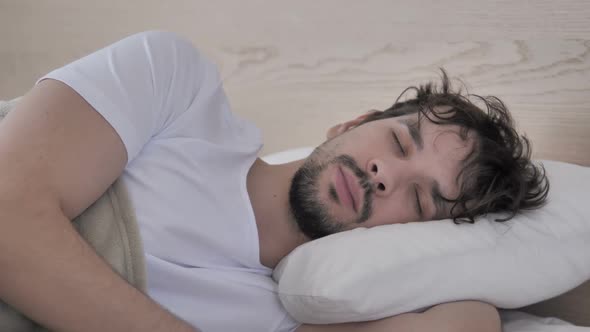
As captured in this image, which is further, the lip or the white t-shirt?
the lip

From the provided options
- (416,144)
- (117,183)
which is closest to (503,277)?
(416,144)

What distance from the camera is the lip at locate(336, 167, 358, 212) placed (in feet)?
3.62

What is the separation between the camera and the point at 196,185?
106 cm

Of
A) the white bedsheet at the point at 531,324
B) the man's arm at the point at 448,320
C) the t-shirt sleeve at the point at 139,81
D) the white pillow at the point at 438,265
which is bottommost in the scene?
the white bedsheet at the point at 531,324

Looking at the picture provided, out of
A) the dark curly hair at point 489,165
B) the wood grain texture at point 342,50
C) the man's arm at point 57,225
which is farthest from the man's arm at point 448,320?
the wood grain texture at point 342,50

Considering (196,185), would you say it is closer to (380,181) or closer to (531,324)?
(380,181)

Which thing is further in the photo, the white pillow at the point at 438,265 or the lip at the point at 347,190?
the lip at the point at 347,190

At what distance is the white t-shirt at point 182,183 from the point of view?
99 centimetres

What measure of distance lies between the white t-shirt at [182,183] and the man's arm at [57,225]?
0.18 ft

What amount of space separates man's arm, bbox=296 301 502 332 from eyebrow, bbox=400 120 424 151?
0.29 m

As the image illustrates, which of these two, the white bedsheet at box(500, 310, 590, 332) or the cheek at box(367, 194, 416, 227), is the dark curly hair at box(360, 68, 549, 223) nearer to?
the cheek at box(367, 194, 416, 227)

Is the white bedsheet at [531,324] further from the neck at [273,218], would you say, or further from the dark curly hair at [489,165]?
the neck at [273,218]

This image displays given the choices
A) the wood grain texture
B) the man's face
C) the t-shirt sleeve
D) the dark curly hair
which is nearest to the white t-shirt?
the t-shirt sleeve

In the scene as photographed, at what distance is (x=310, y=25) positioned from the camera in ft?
5.10
